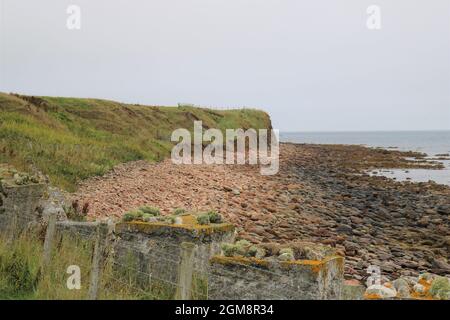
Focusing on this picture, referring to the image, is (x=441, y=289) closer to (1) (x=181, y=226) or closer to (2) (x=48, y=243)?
(1) (x=181, y=226)

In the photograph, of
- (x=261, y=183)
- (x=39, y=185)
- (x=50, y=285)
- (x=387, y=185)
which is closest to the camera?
(x=50, y=285)

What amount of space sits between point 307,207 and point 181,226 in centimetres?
1457

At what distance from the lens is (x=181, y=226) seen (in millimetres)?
7094

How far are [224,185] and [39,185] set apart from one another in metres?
13.0

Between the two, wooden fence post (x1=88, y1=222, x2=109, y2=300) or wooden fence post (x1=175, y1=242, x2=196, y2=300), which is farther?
wooden fence post (x1=88, y1=222, x2=109, y2=300)

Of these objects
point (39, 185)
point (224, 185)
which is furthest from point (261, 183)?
point (39, 185)

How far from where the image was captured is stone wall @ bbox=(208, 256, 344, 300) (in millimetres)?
5520

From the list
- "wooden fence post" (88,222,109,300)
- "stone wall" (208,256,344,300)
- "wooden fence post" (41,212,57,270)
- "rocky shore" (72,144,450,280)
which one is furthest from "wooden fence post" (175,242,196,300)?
"rocky shore" (72,144,450,280)

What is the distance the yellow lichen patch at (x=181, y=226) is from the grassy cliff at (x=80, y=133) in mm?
8539

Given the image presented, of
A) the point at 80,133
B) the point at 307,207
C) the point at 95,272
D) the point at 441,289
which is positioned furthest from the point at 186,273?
the point at 80,133

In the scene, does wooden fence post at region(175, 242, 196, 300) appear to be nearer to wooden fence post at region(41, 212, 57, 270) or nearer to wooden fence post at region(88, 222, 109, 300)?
wooden fence post at region(88, 222, 109, 300)

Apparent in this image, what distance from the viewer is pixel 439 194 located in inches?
1109

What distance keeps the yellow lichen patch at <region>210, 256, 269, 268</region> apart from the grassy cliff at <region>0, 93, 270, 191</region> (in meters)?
10.5
